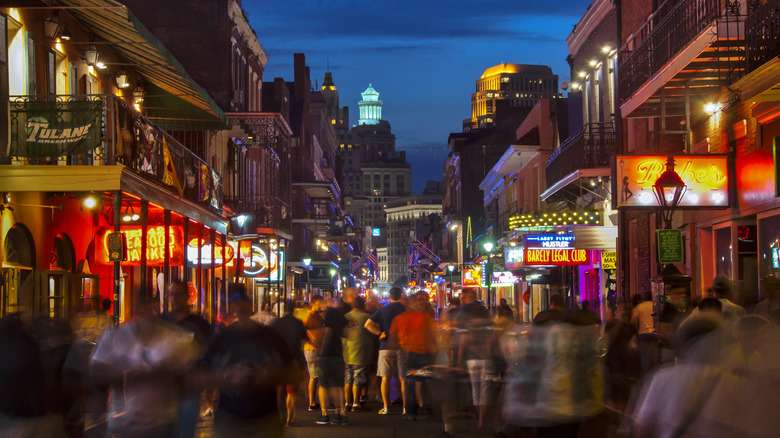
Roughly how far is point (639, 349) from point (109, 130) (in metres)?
8.58

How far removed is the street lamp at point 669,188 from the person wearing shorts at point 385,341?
4.56 metres

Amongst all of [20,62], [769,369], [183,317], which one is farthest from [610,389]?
[20,62]

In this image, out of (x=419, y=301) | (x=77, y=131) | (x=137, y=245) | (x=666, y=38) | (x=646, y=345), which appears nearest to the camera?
(x=646, y=345)

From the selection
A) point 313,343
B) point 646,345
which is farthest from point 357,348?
point 646,345

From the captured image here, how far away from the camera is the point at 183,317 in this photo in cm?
977

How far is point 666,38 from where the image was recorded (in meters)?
18.0

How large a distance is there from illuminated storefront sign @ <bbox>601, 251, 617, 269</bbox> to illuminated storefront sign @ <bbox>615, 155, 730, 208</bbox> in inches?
425

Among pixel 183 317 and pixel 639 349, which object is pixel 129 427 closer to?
pixel 183 317

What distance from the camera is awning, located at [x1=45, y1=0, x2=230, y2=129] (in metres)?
17.7

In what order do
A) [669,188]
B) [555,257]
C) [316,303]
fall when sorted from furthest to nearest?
[555,257], [316,303], [669,188]

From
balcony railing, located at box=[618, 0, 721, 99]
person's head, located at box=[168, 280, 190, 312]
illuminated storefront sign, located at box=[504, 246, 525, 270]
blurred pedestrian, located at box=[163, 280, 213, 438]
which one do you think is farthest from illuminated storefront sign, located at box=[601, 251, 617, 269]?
person's head, located at box=[168, 280, 190, 312]

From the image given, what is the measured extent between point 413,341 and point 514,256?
68.5 feet

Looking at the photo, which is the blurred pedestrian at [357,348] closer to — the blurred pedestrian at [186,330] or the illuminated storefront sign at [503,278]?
the blurred pedestrian at [186,330]

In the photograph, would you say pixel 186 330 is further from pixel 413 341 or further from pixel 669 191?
pixel 669 191
